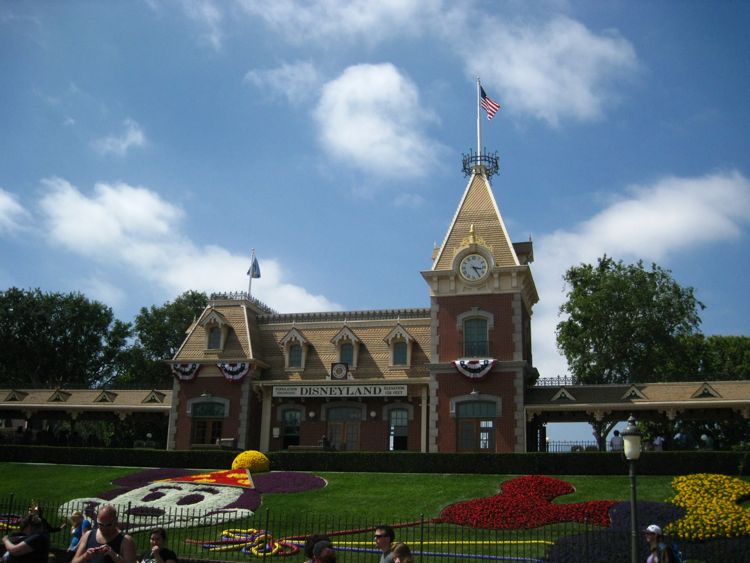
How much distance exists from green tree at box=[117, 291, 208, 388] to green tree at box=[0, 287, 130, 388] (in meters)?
2.18

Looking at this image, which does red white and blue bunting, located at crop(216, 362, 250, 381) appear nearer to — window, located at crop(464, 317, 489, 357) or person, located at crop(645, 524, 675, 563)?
window, located at crop(464, 317, 489, 357)

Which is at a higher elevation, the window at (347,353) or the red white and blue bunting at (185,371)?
the window at (347,353)

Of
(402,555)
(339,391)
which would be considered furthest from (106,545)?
(339,391)

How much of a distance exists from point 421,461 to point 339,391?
7714 mm

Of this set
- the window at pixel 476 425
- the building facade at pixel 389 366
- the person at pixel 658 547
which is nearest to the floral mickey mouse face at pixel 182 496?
the building facade at pixel 389 366

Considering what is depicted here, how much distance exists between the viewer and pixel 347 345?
40.4 meters

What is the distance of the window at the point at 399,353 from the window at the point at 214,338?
986cm

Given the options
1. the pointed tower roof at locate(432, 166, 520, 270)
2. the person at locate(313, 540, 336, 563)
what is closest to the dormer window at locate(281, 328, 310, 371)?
the pointed tower roof at locate(432, 166, 520, 270)

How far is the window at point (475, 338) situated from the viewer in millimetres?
35531

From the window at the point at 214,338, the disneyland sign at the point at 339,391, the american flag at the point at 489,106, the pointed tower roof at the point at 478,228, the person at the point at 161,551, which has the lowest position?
the person at the point at 161,551

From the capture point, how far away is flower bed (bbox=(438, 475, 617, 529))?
859 inches

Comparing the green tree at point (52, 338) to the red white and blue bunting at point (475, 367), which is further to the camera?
the green tree at point (52, 338)

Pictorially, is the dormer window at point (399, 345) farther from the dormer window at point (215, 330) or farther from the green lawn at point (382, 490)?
the dormer window at point (215, 330)

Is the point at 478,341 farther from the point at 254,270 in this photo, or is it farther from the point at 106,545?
the point at 106,545
